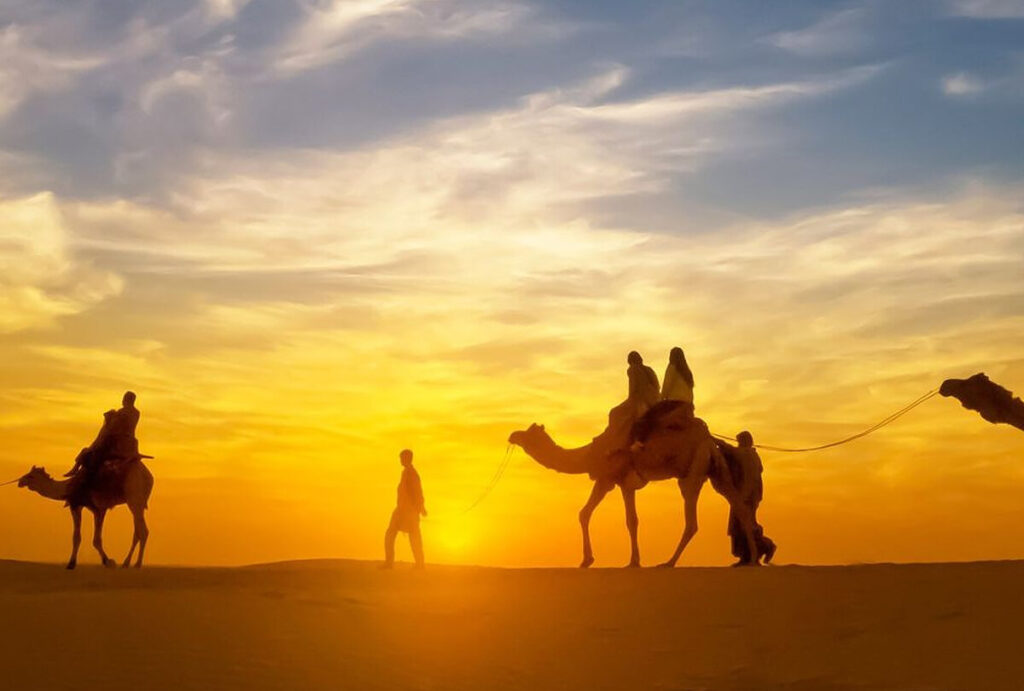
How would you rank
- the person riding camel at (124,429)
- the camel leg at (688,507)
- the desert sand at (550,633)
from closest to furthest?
1. the desert sand at (550,633)
2. the camel leg at (688,507)
3. the person riding camel at (124,429)

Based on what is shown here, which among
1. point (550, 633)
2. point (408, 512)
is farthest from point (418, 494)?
point (550, 633)

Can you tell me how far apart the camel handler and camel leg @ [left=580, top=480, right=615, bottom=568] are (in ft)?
6.50

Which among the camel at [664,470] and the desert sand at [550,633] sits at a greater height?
the camel at [664,470]

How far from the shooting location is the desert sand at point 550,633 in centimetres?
1227

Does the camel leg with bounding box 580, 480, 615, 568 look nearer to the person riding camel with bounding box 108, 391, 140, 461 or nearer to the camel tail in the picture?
the camel tail

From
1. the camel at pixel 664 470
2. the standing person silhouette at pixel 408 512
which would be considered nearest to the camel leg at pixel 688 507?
the camel at pixel 664 470

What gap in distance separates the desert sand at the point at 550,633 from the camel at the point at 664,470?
131 inches

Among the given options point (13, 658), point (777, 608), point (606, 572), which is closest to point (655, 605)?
point (777, 608)

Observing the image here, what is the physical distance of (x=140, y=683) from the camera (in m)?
11.6

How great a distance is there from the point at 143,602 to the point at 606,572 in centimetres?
632

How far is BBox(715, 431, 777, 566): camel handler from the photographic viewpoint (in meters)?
21.8

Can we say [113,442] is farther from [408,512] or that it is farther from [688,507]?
[688,507]

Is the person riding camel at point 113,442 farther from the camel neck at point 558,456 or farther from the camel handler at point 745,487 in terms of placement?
the camel handler at point 745,487

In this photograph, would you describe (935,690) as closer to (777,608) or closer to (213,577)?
(777,608)
